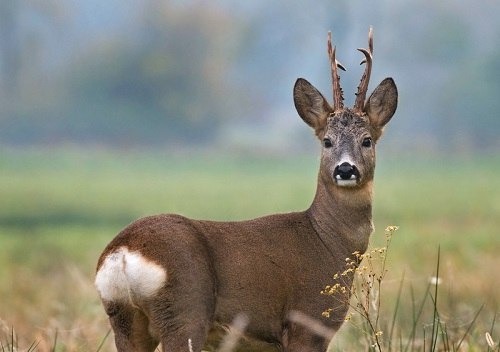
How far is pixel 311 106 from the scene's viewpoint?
7738 mm

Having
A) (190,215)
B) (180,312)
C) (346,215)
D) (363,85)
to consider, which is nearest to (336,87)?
(363,85)

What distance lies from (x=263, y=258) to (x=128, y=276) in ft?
2.80

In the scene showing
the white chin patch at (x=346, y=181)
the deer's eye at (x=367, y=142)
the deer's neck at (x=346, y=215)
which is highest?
the deer's eye at (x=367, y=142)

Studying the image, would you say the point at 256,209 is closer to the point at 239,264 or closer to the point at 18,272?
the point at 18,272

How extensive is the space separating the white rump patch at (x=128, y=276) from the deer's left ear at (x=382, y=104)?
1794mm

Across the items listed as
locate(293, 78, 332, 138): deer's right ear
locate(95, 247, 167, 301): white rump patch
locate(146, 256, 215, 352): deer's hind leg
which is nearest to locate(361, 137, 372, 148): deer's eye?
locate(293, 78, 332, 138): deer's right ear

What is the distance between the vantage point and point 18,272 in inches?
→ 677

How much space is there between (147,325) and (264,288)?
0.63 metres

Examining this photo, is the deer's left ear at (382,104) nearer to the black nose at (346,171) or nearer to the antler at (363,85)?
the antler at (363,85)

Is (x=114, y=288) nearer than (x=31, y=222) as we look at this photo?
Yes

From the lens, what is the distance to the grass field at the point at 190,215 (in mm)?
10672

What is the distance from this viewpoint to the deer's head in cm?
733

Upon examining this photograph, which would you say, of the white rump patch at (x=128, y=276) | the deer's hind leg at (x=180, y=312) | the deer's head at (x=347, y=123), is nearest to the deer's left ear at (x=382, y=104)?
the deer's head at (x=347, y=123)

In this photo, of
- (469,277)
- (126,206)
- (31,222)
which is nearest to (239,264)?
(469,277)
